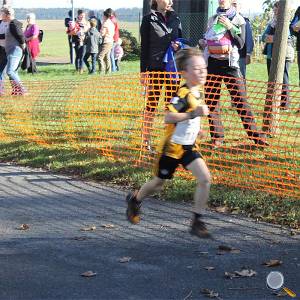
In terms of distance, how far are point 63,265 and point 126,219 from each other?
4.26 feet

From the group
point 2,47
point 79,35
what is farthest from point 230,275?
point 79,35

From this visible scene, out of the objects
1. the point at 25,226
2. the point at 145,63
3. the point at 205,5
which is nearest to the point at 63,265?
the point at 25,226

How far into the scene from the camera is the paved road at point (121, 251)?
15.6ft

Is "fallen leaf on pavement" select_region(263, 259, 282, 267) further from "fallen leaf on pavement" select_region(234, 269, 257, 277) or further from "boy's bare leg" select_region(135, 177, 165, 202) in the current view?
"boy's bare leg" select_region(135, 177, 165, 202)

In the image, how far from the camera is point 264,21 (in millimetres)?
28703

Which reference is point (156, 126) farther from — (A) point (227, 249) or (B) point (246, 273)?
(B) point (246, 273)

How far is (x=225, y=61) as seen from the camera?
29.3 ft

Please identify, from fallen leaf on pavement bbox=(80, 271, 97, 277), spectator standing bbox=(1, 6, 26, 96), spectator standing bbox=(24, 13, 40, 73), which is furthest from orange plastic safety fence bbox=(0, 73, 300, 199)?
spectator standing bbox=(24, 13, 40, 73)

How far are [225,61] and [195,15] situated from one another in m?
6.48

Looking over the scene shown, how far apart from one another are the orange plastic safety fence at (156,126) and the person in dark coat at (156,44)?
0.02 m

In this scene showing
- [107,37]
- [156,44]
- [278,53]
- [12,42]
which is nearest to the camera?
[156,44]

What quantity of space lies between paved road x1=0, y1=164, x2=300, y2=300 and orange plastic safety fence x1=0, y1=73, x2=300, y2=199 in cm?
113

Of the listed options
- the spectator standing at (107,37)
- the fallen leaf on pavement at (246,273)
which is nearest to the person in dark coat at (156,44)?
the fallen leaf on pavement at (246,273)

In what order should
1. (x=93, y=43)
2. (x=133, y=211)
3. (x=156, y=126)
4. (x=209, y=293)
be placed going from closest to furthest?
(x=209, y=293) < (x=133, y=211) < (x=156, y=126) < (x=93, y=43)
